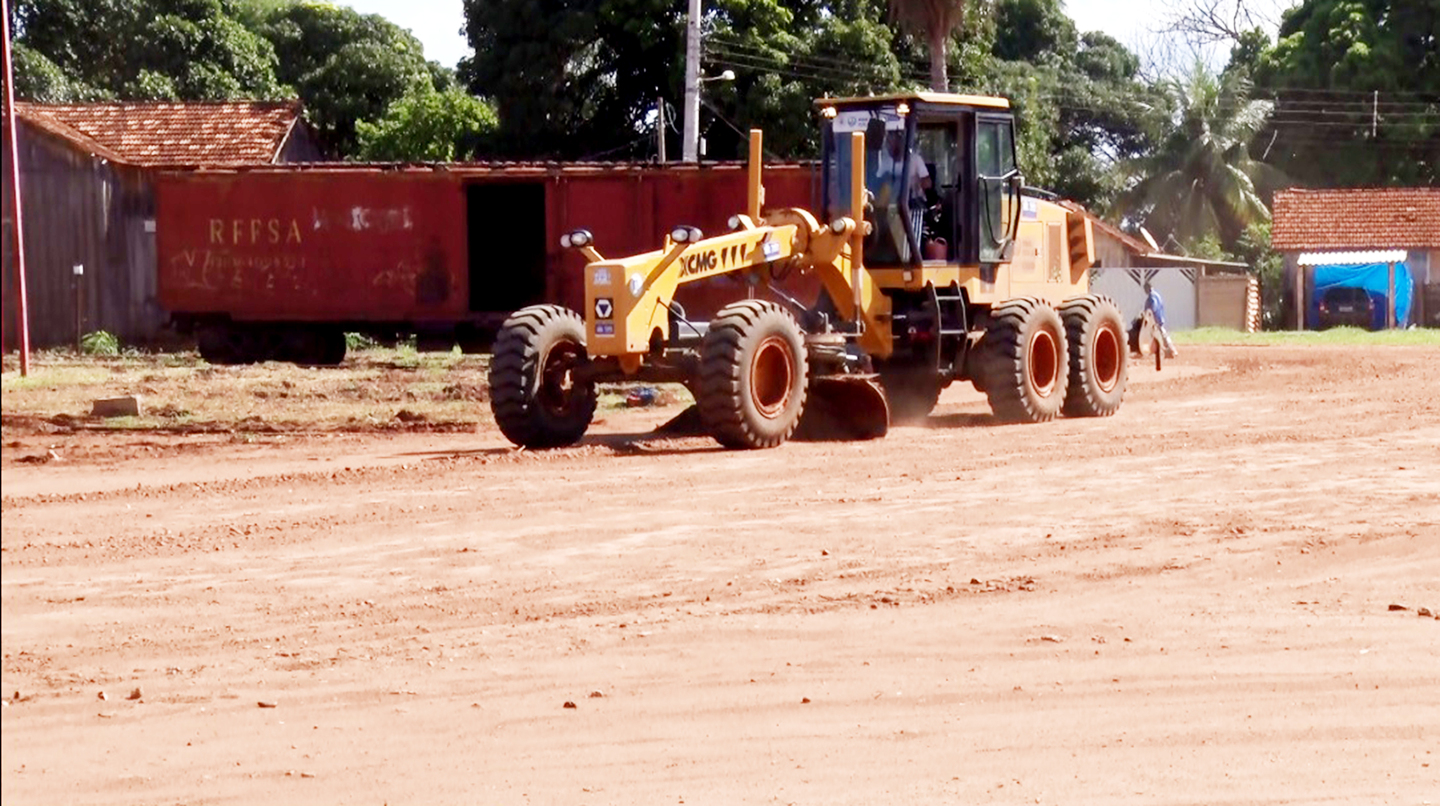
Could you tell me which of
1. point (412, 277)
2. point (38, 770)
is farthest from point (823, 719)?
point (412, 277)

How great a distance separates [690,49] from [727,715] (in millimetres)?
27207

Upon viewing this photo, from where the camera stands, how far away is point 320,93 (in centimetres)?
5444

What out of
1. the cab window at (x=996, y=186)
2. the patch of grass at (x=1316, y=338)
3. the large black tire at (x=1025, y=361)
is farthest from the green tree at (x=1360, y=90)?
the cab window at (x=996, y=186)

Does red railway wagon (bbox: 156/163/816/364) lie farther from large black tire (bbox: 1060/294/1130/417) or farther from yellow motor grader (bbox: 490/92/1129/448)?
yellow motor grader (bbox: 490/92/1129/448)

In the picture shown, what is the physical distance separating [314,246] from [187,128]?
39.0ft

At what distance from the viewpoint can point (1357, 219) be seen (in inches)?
2165

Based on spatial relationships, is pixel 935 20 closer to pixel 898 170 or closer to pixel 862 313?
pixel 898 170

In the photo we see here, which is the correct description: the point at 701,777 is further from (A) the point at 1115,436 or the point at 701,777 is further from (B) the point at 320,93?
(B) the point at 320,93

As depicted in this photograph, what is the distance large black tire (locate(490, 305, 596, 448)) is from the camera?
16422 millimetres

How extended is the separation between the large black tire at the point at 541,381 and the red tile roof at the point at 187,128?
22.9 m

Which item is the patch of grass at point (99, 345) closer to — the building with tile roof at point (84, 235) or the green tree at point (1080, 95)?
the building with tile roof at point (84, 235)

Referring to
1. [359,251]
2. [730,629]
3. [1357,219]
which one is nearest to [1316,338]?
[1357,219]

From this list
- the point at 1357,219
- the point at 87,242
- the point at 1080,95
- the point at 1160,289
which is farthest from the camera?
the point at 1080,95

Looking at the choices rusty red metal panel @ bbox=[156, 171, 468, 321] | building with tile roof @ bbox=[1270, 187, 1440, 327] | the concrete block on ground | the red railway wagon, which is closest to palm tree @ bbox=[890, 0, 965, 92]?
the red railway wagon
